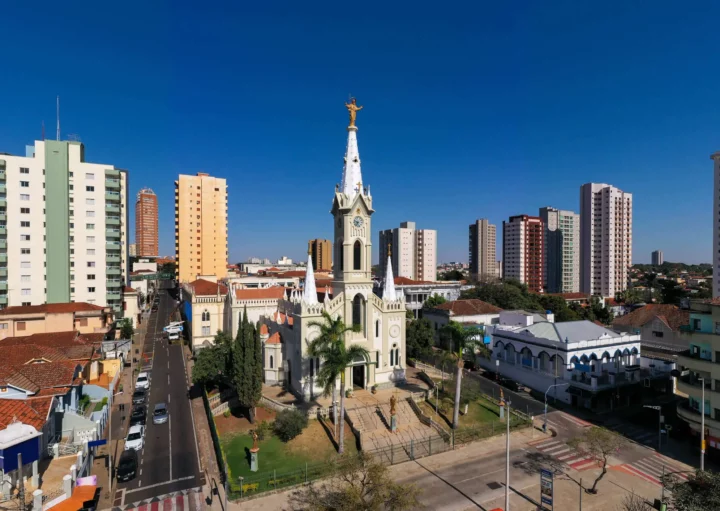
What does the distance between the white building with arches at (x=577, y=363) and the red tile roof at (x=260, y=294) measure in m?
34.1

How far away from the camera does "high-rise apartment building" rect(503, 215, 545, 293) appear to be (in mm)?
155250

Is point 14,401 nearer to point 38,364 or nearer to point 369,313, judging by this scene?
point 38,364

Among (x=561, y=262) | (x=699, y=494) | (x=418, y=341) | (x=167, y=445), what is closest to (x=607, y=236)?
(x=561, y=262)

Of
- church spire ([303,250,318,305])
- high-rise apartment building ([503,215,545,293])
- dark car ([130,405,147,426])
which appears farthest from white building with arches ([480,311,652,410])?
high-rise apartment building ([503,215,545,293])

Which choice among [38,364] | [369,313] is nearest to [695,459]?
[369,313]

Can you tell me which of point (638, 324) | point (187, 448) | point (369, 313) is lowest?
point (187, 448)

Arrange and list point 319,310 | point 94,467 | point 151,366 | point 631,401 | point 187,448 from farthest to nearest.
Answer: point 151,366, point 631,401, point 319,310, point 187,448, point 94,467

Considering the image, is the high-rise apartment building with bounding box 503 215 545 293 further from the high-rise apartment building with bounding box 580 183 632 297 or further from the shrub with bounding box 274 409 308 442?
the shrub with bounding box 274 409 308 442

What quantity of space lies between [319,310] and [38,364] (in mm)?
25411

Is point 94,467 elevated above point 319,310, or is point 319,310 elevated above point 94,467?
point 319,310

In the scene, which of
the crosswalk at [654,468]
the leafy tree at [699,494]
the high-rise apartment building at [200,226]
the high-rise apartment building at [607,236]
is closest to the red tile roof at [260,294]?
the crosswalk at [654,468]

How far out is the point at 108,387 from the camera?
154ft

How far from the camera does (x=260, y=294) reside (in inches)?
2638

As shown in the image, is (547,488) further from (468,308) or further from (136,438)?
(468,308)
